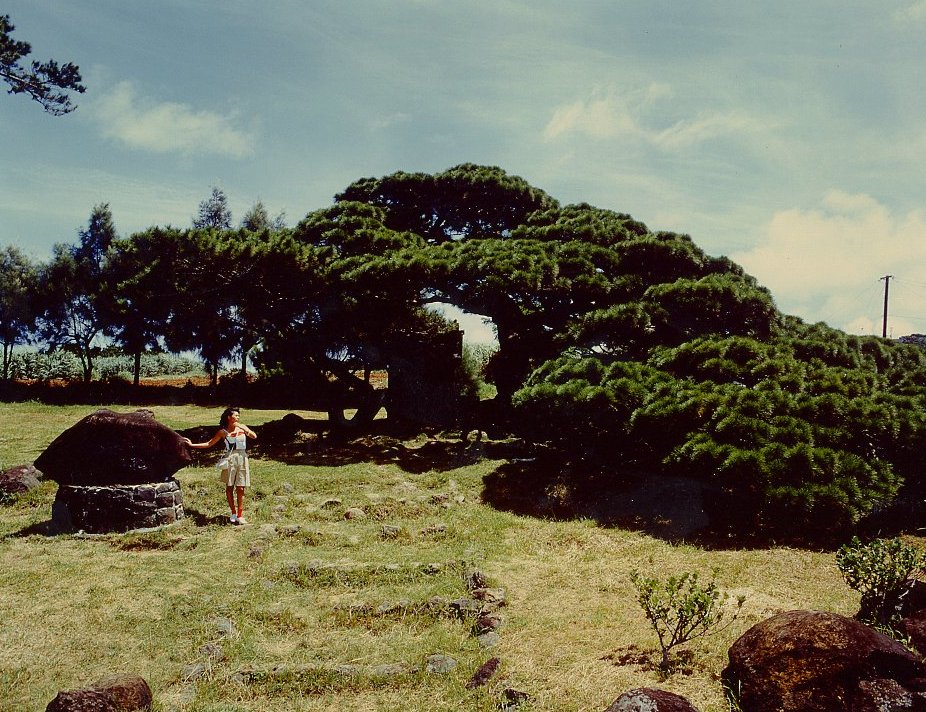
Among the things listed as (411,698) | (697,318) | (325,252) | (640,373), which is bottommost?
(411,698)

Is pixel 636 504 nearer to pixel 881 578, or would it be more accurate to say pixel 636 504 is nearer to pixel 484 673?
pixel 881 578

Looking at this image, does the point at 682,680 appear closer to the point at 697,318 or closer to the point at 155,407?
the point at 697,318

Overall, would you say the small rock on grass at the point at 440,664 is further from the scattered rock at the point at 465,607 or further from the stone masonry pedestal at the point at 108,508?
the stone masonry pedestal at the point at 108,508

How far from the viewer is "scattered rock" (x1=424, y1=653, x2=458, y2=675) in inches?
246

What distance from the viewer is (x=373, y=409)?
21859mm

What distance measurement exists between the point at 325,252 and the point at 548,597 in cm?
1420

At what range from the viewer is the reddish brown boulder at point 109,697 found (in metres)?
5.18

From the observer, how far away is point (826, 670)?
4.92 metres

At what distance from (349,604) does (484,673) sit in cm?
243

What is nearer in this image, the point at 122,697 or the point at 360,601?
the point at 122,697

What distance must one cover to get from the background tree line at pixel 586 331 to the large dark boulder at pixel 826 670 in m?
5.06

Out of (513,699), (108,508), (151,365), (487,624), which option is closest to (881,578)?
(513,699)

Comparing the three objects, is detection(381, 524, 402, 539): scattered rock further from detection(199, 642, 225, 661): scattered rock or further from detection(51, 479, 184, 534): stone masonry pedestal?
detection(199, 642, 225, 661): scattered rock

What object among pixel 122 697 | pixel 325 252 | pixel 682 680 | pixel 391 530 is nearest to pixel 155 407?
pixel 325 252
